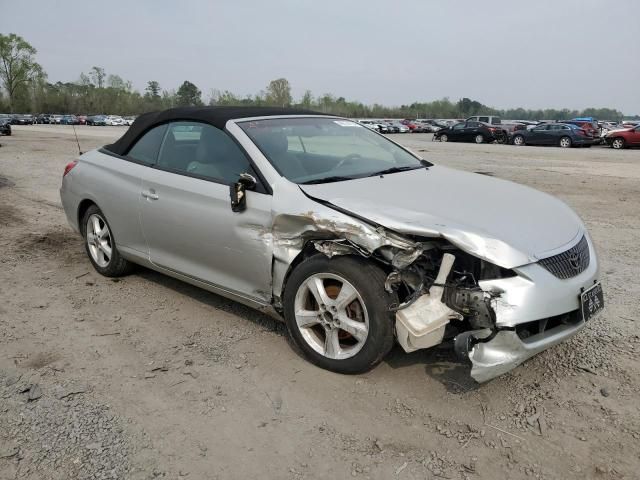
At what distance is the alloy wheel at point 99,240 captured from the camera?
16.1ft

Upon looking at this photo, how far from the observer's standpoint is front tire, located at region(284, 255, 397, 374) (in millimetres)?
2984

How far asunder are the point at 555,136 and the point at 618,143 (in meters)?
3.26

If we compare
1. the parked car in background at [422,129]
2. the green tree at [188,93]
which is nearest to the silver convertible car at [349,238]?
the parked car in background at [422,129]

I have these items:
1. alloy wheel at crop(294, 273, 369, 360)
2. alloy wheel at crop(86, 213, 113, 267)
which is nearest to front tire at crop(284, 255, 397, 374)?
alloy wheel at crop(294, 273, 369, 360)

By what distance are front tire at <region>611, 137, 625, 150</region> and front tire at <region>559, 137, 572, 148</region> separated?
2115 mm

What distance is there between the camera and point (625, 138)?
1067 inches

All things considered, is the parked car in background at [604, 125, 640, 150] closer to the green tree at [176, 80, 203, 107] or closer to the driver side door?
the driver side door

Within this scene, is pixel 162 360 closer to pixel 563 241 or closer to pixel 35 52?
pixel 563 241

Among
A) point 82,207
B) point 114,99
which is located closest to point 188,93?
point 114,99

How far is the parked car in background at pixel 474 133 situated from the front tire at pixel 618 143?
6.31 m

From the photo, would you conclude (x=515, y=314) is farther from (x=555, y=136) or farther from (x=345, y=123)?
(x=555, y=136)

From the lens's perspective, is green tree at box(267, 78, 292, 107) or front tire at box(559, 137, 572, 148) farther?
green tree at box(267, 78, 292, 107)

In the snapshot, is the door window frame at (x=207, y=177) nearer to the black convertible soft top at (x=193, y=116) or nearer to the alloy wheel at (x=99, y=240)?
the black convertible soft top at (x=193, y=116)

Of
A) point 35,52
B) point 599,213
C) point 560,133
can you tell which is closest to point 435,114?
point 35,52
